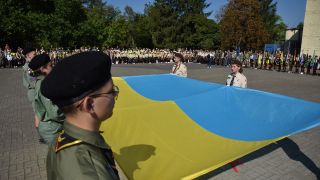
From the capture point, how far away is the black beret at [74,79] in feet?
4.46

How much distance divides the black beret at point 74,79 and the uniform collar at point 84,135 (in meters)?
0.14

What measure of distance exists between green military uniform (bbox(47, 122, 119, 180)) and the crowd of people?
24.5 m

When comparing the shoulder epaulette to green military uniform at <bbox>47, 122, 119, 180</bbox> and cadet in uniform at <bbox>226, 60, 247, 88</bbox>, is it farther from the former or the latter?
cadet in uniform at <bbox>226, 60, 247, 88</bbox>

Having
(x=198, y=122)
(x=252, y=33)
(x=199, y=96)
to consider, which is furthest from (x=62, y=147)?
(x=252, y=33)

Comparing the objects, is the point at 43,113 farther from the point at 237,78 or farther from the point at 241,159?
the point at 237,78

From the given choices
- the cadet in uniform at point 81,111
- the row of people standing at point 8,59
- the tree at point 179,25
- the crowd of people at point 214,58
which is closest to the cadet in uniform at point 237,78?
the cadet in uniform at point 81,111

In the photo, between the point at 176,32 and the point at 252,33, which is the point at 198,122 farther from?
the point at 176,32

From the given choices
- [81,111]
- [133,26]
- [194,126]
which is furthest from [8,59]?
[133,26]

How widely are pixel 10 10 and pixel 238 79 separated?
3078 centimetres

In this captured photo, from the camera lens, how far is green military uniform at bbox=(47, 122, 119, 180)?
1.30 m

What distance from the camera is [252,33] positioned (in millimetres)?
51594

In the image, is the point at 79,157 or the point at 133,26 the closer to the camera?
the point at 79,157

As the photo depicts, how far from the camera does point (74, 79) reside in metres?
1.35

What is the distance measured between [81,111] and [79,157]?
24cm
